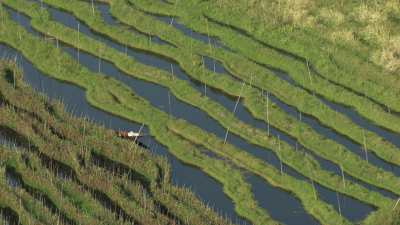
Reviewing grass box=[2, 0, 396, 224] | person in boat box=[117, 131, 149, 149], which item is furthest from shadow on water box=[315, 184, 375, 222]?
person in boat box=[117, 131, 149, 149]

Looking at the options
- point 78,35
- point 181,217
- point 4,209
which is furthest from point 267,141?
point 78,35

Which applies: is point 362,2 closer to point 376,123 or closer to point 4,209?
point 376,123

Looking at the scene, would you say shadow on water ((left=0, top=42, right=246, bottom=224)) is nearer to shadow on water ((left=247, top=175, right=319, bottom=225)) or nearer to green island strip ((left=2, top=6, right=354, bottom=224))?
green island strip ((left=2, top=6, right=354, bottom=224))

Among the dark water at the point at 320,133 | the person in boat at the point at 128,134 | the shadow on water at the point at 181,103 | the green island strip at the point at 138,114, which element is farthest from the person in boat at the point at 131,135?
the dark water at the point at 320,133

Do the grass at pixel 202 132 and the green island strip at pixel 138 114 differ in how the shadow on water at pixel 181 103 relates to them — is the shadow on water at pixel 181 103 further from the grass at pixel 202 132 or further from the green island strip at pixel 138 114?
the green island strip at pixel 138 114

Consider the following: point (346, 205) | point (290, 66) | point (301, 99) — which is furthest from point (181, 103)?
point (346, 205)

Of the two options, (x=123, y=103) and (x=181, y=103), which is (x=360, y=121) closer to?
(x=181, y=103)

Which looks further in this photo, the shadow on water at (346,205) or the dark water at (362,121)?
the dark water at (362,121)
